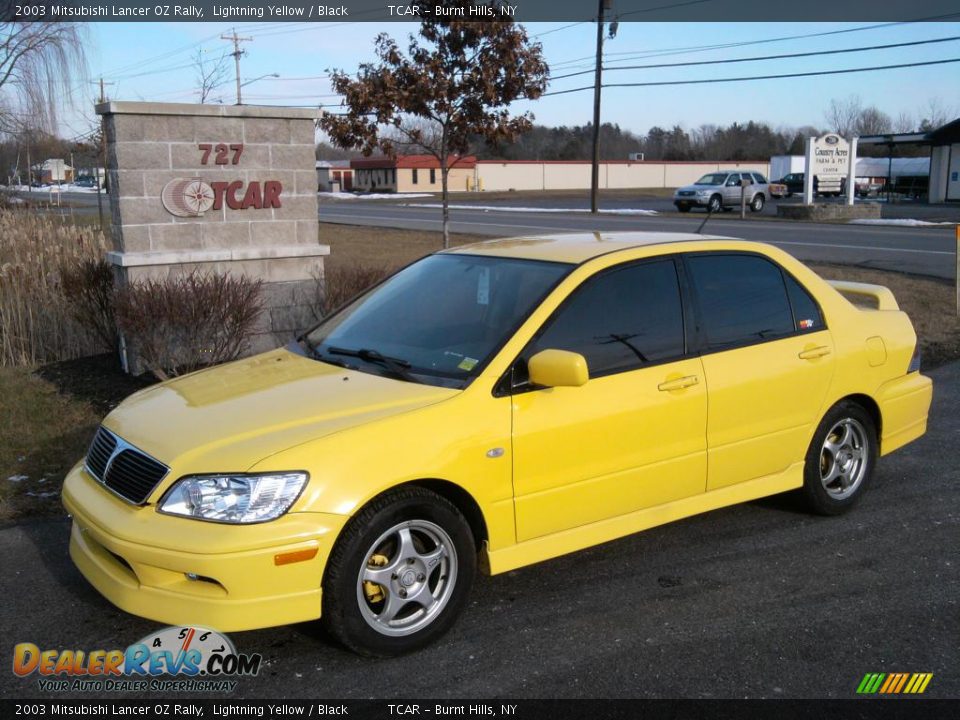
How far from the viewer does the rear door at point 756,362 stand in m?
4.77

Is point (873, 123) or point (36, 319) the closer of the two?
point (36, 319)

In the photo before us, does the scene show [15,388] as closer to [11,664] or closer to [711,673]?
[11,664]

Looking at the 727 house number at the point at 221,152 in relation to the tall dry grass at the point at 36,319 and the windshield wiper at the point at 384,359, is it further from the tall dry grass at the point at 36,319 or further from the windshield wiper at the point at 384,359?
the windshield wiper at the point at 384,359

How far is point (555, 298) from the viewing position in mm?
4324

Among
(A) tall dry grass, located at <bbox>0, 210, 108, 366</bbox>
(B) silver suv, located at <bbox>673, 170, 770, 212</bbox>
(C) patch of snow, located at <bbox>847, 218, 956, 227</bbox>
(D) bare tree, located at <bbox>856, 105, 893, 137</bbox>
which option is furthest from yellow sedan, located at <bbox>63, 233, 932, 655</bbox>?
(D) bare tree, located at <bbox>856, 105, 893, 137</bbox>

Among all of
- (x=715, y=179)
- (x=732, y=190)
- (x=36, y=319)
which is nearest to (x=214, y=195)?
(x=36, y=319)

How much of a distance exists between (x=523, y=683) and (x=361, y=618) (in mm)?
689

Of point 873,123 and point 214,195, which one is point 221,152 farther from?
point 873,123

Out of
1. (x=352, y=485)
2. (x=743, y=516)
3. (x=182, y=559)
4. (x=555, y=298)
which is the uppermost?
(x=555, y=298)

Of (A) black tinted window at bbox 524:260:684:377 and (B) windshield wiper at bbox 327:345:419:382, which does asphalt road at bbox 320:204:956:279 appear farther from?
(B) windshield wiper at bbox 327:345:419:382

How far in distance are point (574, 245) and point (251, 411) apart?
6.54ft

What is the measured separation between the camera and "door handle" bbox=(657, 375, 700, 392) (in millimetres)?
4512

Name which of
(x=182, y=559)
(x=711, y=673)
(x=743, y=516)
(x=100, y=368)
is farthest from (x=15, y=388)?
(x=711, y=673)

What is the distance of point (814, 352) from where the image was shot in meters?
5.16
